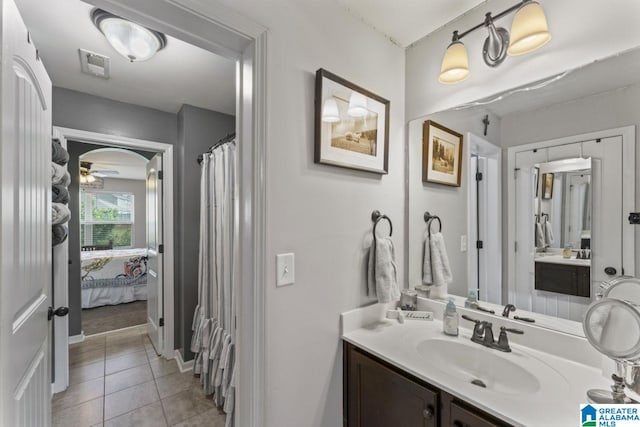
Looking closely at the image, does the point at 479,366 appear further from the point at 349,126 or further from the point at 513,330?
the point at 349,126

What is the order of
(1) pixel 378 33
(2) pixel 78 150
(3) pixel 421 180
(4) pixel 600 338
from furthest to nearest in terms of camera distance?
(2) pixel 78 150, (3) pixel 421 180, (1) pixel 378 33, (4) pixel 600 338

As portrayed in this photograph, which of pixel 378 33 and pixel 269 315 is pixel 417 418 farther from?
pixel 378 33

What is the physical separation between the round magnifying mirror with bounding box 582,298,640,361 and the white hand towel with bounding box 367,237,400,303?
0.70 meters

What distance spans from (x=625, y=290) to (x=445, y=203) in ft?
2.55

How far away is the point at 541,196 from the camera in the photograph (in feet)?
3.96

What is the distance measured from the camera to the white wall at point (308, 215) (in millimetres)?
1074

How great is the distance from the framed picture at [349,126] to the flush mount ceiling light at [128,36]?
3.55 feet

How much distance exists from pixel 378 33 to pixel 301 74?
2.06 feet

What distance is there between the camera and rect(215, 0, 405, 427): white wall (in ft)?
3.52

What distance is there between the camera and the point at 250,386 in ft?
3.43

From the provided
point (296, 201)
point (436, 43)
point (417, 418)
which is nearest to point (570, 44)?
point (436, 43)

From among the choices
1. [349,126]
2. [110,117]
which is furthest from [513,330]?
[110,117]

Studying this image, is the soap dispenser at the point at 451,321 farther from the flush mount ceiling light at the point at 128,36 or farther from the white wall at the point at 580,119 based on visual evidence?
the flush mount ceiling light at the point at 128,36

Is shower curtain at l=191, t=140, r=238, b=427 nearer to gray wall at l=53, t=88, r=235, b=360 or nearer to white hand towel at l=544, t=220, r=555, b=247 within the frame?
gray wall at l=53, t=88, r=235, b=360
